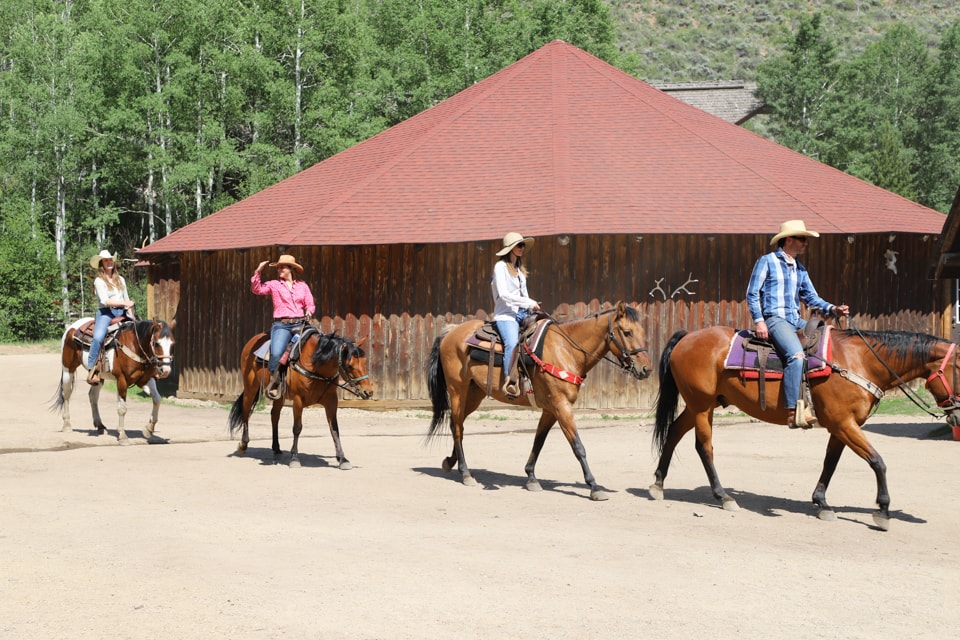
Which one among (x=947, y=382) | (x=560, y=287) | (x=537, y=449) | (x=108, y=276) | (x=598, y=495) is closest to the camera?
(x=947, y=382)

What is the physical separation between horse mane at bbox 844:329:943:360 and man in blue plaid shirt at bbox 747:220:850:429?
543 mm

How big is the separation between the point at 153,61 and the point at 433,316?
2821cm

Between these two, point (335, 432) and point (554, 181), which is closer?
point (335, 432)

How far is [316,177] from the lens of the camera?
2675cm

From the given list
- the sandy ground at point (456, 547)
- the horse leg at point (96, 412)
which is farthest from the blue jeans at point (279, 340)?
the horse leg at point (96, 412)

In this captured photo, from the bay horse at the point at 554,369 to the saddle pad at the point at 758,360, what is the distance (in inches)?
33.6

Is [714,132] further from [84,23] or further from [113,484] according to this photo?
[84,23]

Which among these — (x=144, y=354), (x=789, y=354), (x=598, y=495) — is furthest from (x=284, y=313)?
(x=789, y=354)

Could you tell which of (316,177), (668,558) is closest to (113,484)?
(668,558)

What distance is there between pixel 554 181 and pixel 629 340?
37.5ft

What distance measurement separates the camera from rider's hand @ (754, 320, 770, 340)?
11.1 m

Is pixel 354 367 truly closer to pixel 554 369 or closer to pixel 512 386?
pixel 512 386

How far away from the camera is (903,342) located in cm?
1093

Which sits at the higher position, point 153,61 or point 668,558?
point 153,61
